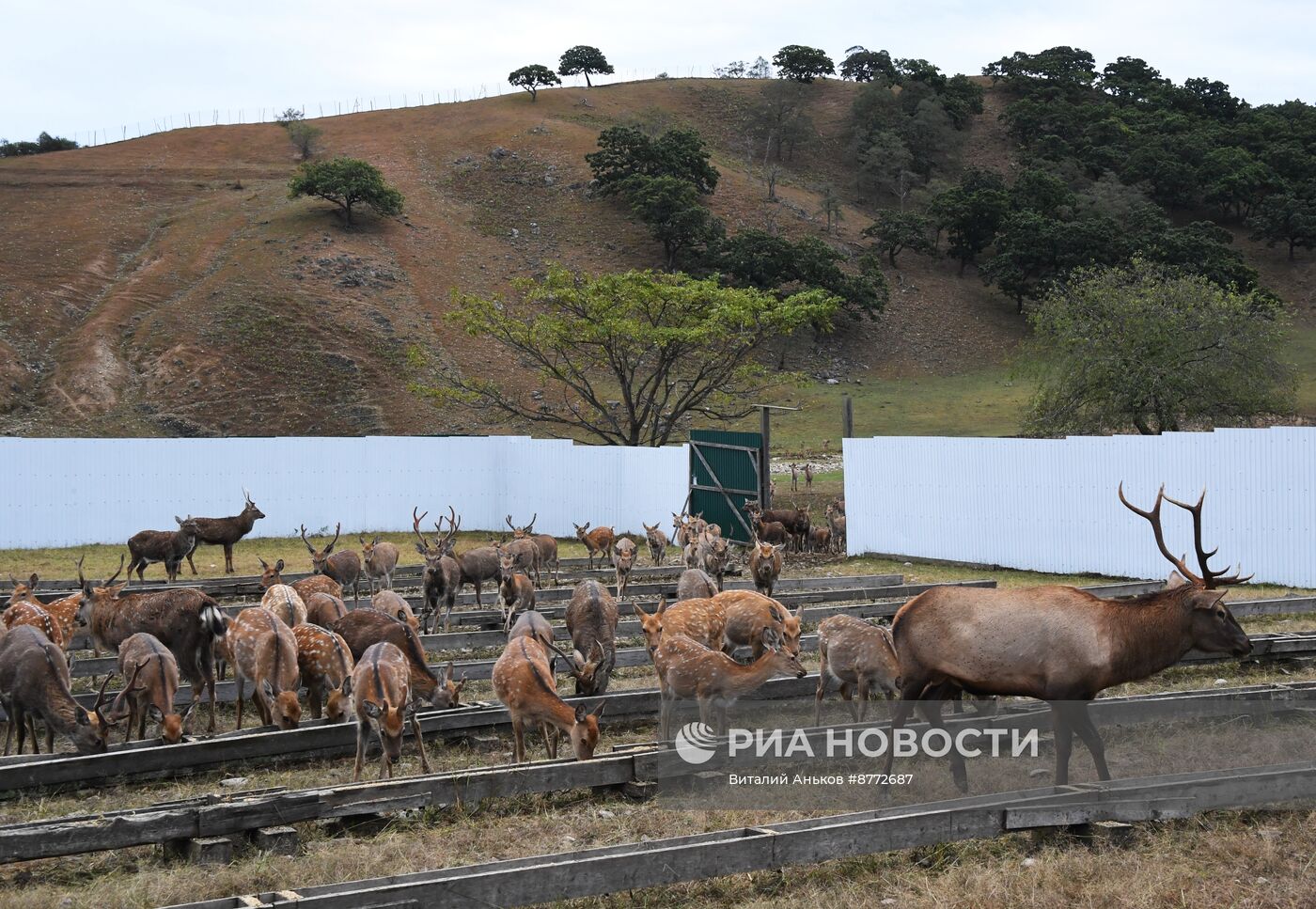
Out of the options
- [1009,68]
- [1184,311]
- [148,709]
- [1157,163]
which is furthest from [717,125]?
[148,709]

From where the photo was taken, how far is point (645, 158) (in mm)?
69812

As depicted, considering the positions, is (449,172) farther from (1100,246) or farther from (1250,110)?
(1250,110)

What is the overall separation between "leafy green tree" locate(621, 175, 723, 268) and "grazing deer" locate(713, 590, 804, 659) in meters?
53.4

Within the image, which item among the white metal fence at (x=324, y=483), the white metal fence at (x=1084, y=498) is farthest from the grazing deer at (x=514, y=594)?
the white metal fence at (x=324, y=483)

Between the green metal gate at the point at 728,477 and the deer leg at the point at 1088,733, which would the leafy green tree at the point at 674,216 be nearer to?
the green metal gate at the point at 728,477

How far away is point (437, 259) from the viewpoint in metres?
62.0

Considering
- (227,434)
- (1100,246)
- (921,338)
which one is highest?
(1100,246)

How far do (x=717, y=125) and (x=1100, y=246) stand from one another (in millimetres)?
36782

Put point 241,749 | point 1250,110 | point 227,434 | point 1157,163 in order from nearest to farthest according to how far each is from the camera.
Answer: point 241,749 → point 227,434 → point 1157,163 → point 1250,110

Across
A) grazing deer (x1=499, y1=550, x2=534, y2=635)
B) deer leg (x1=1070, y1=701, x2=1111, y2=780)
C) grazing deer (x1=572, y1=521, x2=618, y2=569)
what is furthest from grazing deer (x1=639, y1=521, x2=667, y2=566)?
deer leg (x1=1070, y1=701, x2=1111, y2=780)

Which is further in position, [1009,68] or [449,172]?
[1009,68]

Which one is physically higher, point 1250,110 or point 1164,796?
point 1250,110

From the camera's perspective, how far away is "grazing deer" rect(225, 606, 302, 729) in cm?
951

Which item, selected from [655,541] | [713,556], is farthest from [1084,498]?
[655,541]
